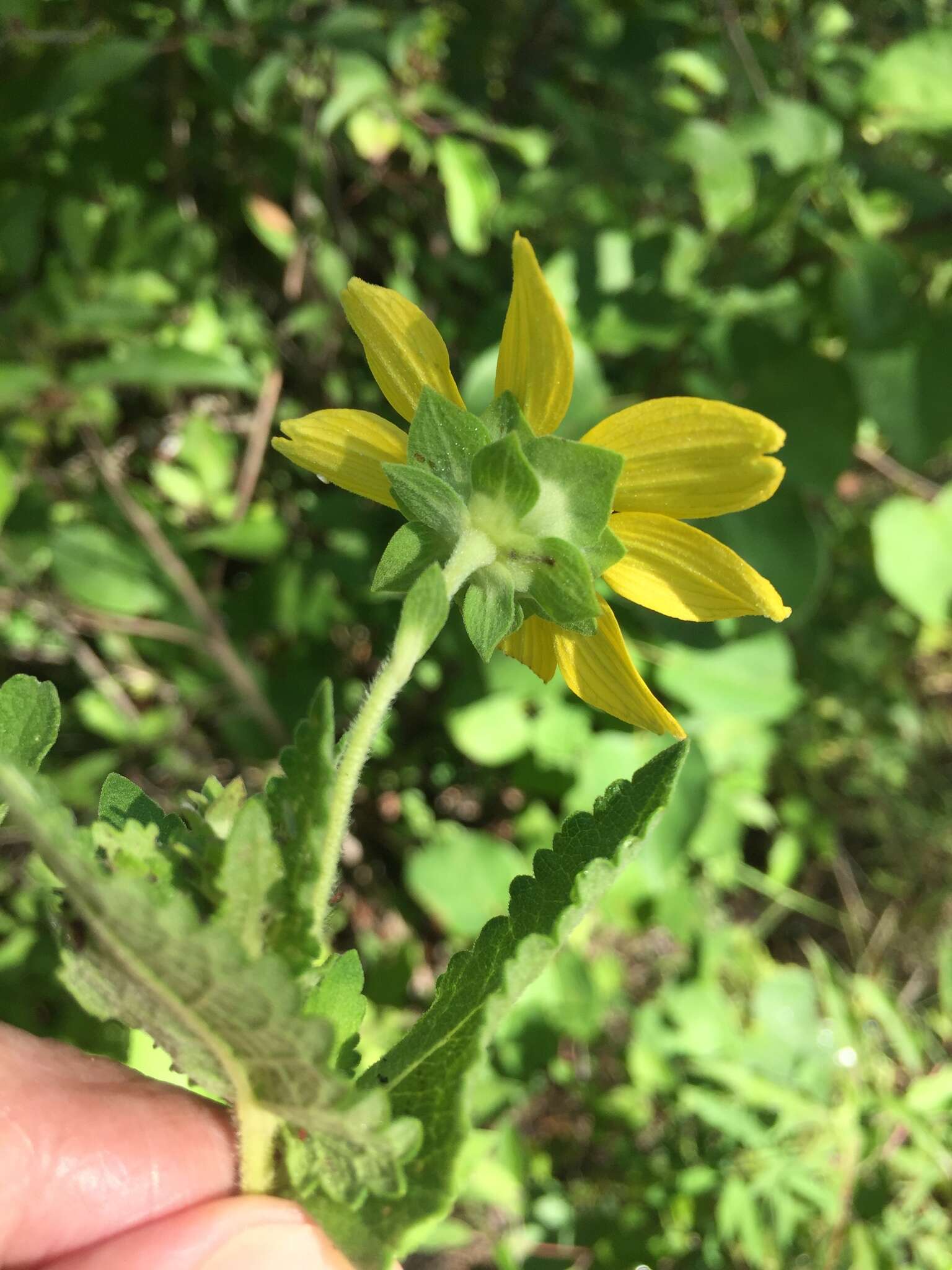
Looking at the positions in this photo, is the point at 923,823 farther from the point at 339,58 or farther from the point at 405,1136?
the point at 405,1136

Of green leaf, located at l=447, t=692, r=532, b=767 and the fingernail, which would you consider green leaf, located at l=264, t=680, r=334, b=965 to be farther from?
green leaf, located at l=447, t=692, r=532, b=767

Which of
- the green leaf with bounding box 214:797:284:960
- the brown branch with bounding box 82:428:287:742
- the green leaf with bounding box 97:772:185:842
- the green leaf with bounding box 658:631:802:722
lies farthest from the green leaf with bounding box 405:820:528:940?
the green leaf with bounding box 214:797:284:960

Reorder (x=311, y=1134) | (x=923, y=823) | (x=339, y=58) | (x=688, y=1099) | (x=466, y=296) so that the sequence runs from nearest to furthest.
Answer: (x=311, y=1134)
(x=339, y=58)
(x=688, y=1099)
(x=466, y=296)
(x=923, y=823)

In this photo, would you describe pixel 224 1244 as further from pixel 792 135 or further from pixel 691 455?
pixel 792 135

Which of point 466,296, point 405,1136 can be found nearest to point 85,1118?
point 405,1136

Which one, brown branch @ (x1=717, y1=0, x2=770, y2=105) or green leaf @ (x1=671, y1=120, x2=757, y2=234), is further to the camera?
brown branch @ (x1=717, y1=0, x2=770, y2=105)

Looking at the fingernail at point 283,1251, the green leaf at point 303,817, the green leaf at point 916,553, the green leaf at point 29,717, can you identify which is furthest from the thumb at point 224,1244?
the green leaf at point 916,553
